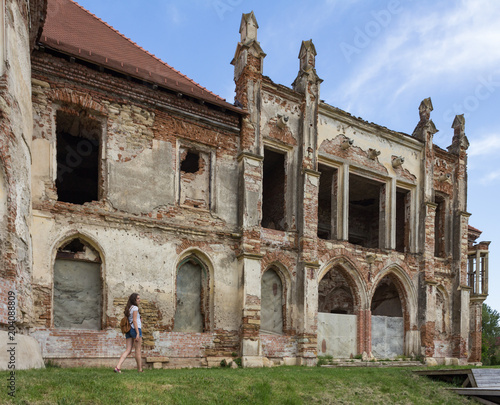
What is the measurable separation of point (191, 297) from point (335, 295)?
324 inches

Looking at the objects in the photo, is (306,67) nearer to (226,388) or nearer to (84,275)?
(84,275)

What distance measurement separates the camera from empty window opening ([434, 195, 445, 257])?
797 inches

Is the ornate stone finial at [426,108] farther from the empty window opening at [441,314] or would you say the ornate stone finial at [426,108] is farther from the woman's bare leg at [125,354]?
Result: the woman's bare leg at [125,354]

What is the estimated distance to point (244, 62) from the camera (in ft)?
51.0

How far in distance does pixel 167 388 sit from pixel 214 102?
8.80 metres

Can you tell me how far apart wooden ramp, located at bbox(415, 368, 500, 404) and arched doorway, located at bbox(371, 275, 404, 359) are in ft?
18.8

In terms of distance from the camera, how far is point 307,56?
17.0m

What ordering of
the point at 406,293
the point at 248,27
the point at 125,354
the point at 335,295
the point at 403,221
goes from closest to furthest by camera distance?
the point at 125,354
the point at 248,27
the point at 406,293
the point at 335,295
the point at 403,221

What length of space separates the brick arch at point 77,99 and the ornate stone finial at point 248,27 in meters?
5.48

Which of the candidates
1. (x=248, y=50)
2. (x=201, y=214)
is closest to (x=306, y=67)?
(x=248, y=50)

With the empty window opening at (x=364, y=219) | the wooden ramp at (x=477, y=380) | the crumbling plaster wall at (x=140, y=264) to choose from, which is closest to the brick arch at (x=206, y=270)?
the crumbling plaster wall at (x=140, y=264)

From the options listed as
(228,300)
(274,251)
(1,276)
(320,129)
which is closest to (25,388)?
(1,276)

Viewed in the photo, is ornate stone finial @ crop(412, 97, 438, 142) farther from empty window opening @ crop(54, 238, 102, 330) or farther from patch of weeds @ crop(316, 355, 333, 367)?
empty window opening @ crop(54, 238, 102, 330)

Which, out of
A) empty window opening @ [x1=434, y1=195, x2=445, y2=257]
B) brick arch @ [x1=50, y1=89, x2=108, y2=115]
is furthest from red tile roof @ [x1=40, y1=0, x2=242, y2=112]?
empty window opening @ [x1=434, y1=195, x2=445, y2=257]
